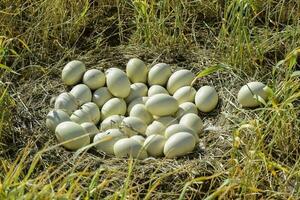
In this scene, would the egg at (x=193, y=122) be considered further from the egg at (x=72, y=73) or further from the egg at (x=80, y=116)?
the egg at (x=72, y=73)

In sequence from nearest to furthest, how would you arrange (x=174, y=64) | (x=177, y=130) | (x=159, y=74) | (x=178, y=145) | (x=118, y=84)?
(x=178, y=145) → (x=177, y=130) → (x=118, y=84) → (x=159, y=74) → (x=174, y=64)

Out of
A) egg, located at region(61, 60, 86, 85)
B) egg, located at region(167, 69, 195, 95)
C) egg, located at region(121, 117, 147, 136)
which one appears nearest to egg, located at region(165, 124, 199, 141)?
egg, located at region(121, 117, 147, 136)

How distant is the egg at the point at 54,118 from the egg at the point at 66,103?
0.26 feet

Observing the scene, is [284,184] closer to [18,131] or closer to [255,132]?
[255,132]

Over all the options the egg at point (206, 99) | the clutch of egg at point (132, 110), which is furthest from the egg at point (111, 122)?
the egg at point (206, 99)

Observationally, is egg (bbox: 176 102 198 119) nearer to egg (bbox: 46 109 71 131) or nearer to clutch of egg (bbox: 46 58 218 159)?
clutch of egg (bbox: 46 58 218 159)

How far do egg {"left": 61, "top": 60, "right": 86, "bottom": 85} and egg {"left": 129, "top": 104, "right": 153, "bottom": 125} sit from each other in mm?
321

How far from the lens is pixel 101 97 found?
306 centimetres

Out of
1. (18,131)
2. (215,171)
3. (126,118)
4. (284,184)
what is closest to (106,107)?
(126,118)

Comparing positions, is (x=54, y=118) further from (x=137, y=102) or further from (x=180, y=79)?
(x=180, y=79)

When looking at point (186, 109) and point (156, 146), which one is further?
point (186, 109)

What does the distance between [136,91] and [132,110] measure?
0.53ft

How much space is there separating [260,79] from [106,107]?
0.69 m

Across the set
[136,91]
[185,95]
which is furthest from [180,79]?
[136,91]
